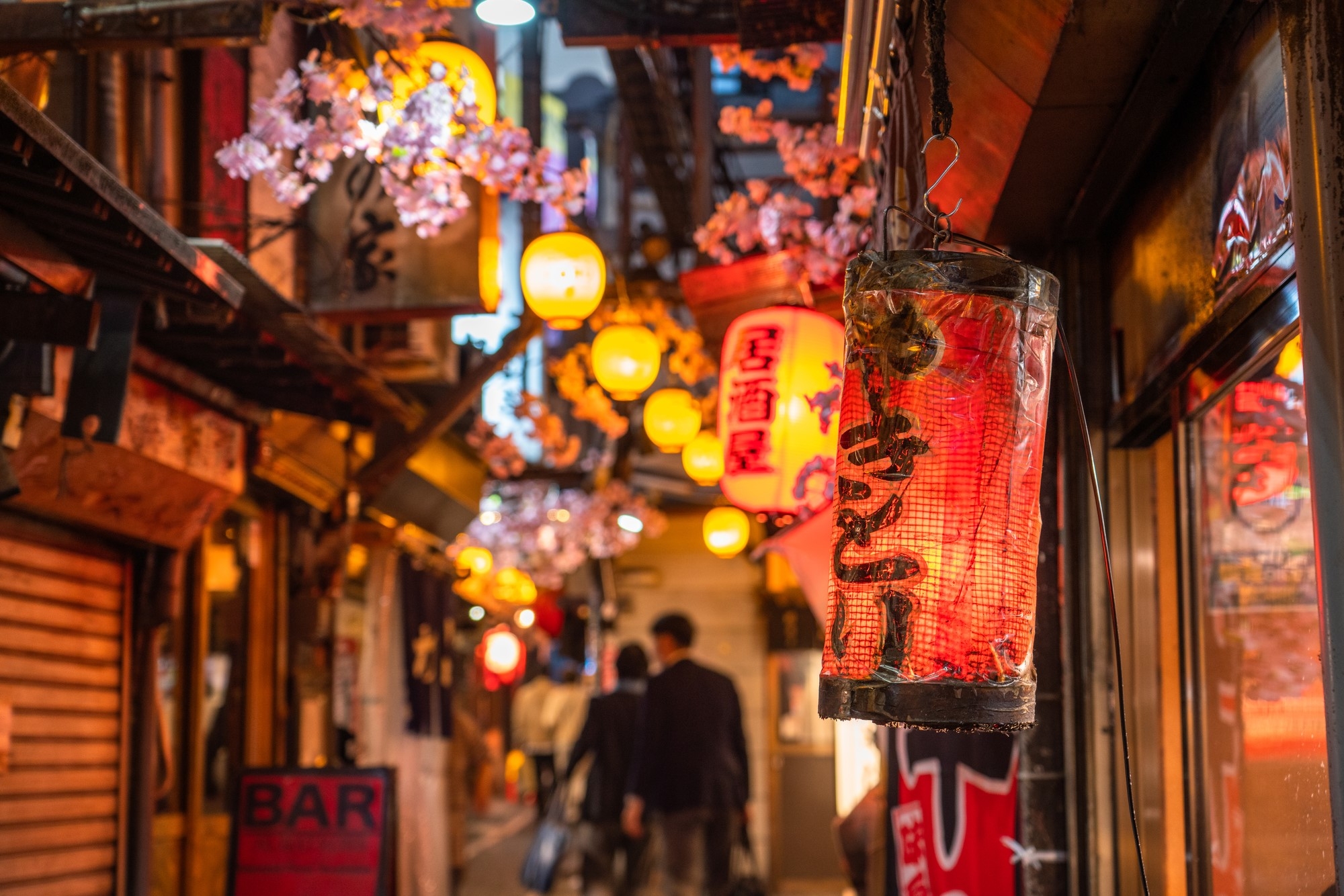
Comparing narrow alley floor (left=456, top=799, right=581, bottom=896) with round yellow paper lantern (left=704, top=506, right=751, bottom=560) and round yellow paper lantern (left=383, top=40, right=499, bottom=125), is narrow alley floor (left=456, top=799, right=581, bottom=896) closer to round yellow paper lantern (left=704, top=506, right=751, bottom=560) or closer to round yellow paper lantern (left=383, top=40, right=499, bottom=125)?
round yellow paper lantern (left=704, top=506, right=751, bottom=560)

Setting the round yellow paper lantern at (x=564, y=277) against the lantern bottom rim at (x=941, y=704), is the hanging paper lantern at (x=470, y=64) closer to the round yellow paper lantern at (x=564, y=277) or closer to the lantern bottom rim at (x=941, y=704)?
the round yellow paper lantern at (x=564, y=277)

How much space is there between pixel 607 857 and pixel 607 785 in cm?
80

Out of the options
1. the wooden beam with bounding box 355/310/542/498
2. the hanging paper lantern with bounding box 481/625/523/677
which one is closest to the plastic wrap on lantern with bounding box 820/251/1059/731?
the wooden beam with bounding box 355/310/542/498

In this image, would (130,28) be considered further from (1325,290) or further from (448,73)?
(1325,290)

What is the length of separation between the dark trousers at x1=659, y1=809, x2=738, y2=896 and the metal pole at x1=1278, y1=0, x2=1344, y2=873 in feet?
35.2

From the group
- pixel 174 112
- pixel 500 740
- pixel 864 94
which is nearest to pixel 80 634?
pixel 174 112

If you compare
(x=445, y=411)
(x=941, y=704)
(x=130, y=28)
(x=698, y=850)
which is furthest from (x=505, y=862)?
(x=941, y=704)

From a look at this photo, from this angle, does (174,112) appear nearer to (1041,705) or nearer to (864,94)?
(864,94)

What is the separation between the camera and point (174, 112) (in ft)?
33.3

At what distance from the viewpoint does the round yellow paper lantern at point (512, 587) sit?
24453mm

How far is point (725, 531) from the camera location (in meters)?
19.2

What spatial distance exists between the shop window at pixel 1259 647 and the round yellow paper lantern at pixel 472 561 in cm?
1640

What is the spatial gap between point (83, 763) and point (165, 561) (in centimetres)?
163

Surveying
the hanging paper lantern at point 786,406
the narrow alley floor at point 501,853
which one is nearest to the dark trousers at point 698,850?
the narrow alley floor at point 501,853
